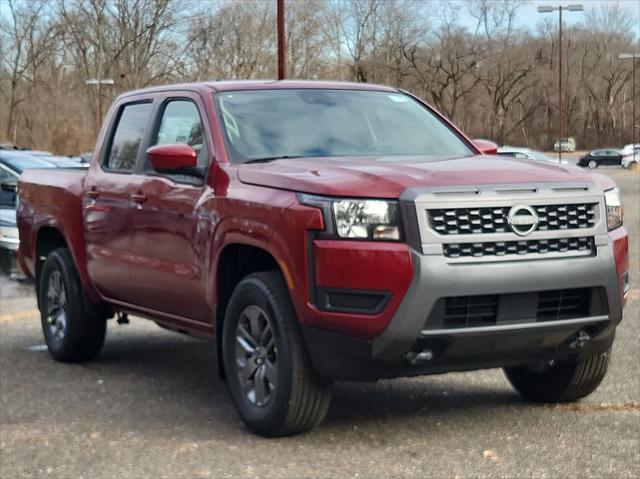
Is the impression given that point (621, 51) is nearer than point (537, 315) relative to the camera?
No

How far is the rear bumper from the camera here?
202 inches

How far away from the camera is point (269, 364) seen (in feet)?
18.6

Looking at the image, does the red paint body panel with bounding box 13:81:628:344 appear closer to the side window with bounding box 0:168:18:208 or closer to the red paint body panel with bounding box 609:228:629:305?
the red paint body panel with bounding box 609:228:629:305

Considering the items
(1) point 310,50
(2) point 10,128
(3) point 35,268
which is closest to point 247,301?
(3) point 35,268

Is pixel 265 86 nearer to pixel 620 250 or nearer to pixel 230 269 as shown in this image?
pixel 230 269

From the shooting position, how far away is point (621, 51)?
7638 centimetres

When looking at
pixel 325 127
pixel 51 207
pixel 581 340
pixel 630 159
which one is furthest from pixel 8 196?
pixel 630 159

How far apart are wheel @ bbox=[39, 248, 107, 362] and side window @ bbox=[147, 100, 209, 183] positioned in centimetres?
130

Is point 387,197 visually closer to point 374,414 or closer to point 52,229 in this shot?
point 374,414

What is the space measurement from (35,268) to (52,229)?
Answer: 0.42m

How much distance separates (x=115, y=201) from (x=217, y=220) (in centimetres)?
150

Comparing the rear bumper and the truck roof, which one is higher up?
the truck roof

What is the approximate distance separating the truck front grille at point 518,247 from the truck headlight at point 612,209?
0.97 feet

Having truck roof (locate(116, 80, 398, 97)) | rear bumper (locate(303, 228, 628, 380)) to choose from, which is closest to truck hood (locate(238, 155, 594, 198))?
rear bumper (locate(303, 228, 628, 380))
